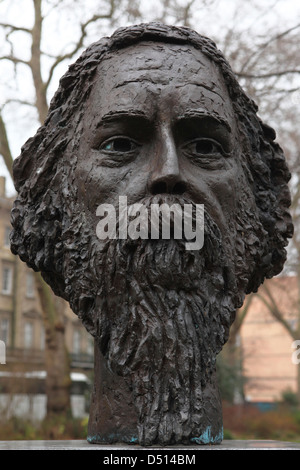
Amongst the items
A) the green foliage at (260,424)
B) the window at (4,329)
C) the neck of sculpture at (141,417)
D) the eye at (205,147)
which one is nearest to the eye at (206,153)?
the eye at (205,147)

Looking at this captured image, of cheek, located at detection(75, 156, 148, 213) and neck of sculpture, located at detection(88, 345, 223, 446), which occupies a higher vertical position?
cheek, located at detection(75, 156, 148, 213)

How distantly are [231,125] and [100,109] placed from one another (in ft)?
2.58

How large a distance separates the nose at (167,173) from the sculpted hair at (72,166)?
1.91ft

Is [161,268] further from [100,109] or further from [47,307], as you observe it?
[47,307]

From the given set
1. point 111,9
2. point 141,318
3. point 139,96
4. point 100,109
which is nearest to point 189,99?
point 139,96

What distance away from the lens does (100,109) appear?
348 centimetres

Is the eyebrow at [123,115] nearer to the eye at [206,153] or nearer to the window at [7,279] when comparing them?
the eye at [206,153]

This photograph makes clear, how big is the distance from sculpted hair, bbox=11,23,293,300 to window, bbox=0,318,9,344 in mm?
19057

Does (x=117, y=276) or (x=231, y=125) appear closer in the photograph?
(x=117, y=276)

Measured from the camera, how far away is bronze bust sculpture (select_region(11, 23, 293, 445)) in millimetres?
3021

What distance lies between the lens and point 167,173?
10.2 feet

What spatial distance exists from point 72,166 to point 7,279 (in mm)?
20592

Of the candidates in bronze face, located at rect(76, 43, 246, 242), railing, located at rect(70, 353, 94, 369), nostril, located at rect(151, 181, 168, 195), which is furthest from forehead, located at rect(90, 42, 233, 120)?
railing, located at rect(70, 353, 94, 369)

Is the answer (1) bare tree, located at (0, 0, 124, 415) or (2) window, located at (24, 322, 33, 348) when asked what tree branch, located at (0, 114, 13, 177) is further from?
(2) window, located at (24, 322, 33, 348)
